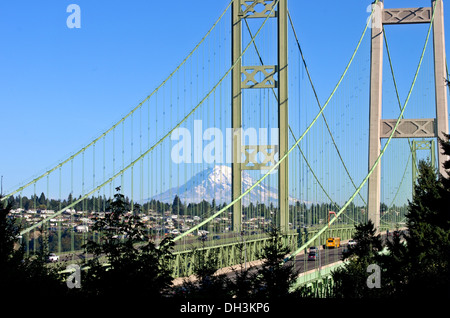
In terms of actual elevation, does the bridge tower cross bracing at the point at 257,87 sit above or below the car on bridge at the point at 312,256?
above

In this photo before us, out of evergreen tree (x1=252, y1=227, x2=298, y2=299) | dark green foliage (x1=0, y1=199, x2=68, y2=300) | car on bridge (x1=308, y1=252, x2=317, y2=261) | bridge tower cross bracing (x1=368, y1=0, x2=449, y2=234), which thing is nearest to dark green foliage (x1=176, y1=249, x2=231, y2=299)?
evergreen tree (x1=252, y1=227, x2=298, y2=299)

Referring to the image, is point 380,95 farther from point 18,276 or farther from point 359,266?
point 18,276

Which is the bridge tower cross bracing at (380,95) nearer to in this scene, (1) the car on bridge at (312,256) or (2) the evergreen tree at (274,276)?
(1) the car on bridge at (312,256)

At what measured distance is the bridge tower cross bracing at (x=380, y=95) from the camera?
113ft

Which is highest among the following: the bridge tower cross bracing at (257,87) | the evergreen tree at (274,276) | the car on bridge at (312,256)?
the bridge tower cross bracing at (257,87)

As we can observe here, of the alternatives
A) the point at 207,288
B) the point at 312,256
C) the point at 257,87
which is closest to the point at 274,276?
the point at 207,288

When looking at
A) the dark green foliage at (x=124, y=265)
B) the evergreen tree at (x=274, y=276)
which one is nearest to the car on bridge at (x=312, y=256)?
the evergreen tree at (x=274, y=276)

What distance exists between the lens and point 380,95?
3434cm

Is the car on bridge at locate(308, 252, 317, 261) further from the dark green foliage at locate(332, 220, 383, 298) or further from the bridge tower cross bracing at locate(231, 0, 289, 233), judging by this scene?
the bridge tower cross bracing at locate(231, 0, 289, 233)

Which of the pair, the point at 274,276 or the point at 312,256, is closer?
the point at 274,276

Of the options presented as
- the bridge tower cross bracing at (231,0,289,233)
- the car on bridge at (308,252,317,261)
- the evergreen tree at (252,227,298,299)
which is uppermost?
the bridge tower cross bracing at (231,0,289,233)

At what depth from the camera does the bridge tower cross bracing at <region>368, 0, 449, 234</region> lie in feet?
113
